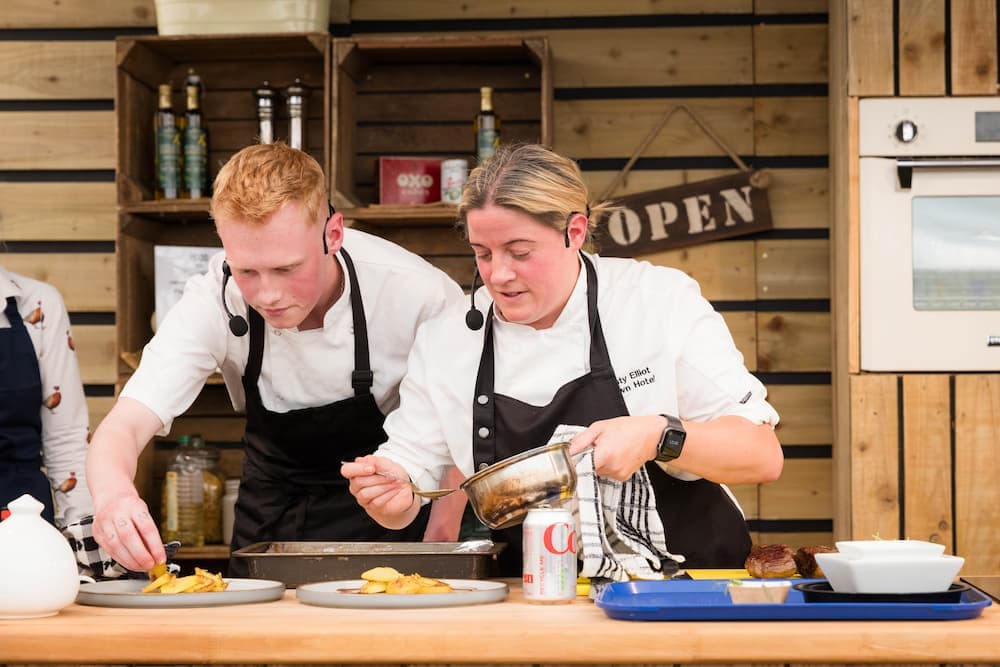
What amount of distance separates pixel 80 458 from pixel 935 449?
7.53ft

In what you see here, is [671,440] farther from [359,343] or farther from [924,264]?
[924,264]

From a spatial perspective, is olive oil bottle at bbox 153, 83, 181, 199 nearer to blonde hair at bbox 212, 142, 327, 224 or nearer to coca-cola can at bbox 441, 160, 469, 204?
coca-cola can at bbox 441, 160, 469, 204

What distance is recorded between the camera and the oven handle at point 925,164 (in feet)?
11.0

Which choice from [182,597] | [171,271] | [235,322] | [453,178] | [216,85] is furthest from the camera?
[216,85]

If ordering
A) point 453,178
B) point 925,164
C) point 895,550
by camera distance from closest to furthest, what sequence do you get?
point 895,550
point 925,164
point 453,178

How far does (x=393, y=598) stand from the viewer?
1.69 m

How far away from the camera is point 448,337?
2320 mm

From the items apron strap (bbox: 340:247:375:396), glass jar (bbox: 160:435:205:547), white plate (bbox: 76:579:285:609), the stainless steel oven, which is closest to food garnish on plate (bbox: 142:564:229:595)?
white plate (bbox: 76:579:285:609)

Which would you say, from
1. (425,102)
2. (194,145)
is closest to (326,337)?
(194,145)

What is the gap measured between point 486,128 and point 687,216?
715mm

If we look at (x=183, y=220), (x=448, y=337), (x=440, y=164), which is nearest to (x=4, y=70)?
(x=183, y=220)

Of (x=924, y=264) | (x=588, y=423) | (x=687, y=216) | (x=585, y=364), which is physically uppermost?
(x=687, y=216)

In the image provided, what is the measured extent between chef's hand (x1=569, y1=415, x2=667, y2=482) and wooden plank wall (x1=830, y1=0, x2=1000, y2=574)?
170 cm

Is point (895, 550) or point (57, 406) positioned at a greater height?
point (57, 406)
